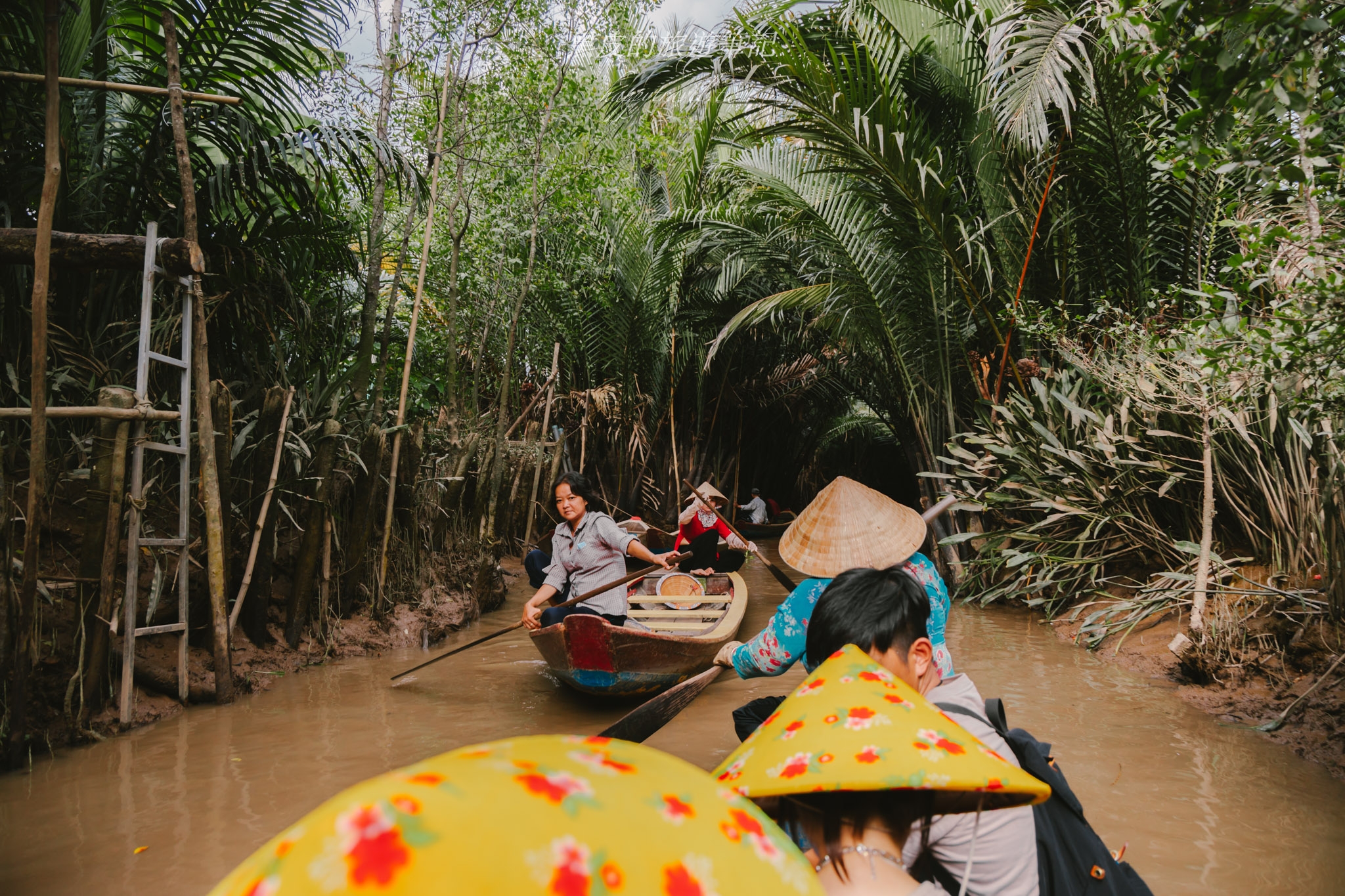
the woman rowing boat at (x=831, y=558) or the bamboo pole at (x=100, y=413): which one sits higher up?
the bamboo pole at (x=100, y=413)

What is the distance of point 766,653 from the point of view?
2467 mm

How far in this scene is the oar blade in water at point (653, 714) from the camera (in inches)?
101

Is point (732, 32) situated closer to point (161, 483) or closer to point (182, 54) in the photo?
point (182, 54)

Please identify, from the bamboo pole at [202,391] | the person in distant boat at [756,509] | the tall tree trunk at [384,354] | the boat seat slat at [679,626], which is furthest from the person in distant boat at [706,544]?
the person in distant boat at [756,509]

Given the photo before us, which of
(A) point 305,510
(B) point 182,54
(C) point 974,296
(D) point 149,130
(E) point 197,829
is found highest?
(B) point 182,54

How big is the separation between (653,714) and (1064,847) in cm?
147

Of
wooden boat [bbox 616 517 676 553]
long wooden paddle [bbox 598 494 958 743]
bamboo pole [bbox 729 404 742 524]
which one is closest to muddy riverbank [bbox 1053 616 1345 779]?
long wooden paddle [bbox 598 494 958 743]

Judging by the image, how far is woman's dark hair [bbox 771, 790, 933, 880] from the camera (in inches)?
40.9

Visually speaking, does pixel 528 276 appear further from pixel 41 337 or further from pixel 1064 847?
pixel 1064 847

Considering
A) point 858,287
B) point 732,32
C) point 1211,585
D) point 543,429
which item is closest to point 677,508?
point 543,429

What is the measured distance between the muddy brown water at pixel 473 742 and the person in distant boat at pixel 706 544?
1.92 m

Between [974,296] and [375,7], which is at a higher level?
[375,7]

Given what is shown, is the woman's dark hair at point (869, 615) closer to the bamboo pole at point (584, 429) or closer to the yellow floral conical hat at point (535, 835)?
the yellow floral conical hat at point (535, 835)

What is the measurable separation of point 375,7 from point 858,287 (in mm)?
4713
